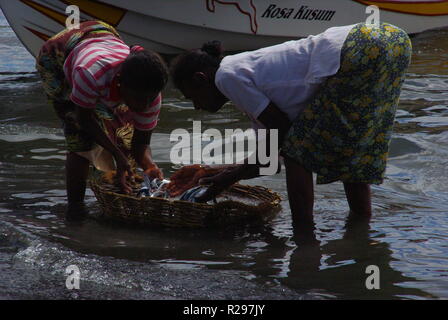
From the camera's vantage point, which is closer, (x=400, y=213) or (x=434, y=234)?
(x=434, y=234)

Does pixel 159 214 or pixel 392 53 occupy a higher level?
pixel 392 53

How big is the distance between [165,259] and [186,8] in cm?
596

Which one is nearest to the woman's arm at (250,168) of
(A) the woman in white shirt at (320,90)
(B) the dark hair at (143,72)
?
(A) the woman in white shirt at (320,90)

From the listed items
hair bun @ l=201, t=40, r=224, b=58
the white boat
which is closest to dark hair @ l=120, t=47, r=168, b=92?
hair bun @ l=201, t=40, r=224, b=58

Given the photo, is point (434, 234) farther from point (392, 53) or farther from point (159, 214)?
point (159, 214)

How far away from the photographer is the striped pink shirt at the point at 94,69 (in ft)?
12.6

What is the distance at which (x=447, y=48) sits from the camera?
34.5 feet

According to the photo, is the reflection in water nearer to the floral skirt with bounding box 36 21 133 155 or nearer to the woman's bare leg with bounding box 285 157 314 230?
the woman's bare leg with bounding box 285 157 314 230

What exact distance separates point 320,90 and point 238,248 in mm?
1034

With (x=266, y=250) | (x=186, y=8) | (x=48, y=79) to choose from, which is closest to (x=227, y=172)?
(x=266, y=250)

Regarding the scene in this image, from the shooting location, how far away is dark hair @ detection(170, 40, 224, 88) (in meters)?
3.58

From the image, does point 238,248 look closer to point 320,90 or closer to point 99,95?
point 320,90

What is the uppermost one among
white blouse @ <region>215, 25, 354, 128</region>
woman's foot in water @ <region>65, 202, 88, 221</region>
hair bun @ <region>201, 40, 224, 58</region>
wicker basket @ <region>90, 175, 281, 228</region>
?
hair bun @ <region>201, 40, 224, 58</region>
